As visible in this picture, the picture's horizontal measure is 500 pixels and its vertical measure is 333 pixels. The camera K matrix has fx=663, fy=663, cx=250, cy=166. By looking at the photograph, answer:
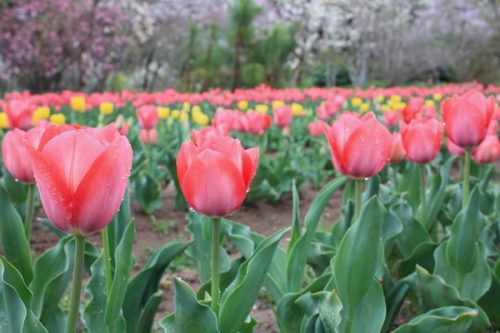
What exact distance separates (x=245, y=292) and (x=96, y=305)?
1.39 ft

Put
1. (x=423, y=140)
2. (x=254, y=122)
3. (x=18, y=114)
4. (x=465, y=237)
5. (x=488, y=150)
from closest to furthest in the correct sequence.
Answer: (x=465, y=237) → (x=423, y=140) → (x=488, y=150) → (x=18, y=114) → (x=254, y=122)

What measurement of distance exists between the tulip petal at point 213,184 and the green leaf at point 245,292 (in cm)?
13

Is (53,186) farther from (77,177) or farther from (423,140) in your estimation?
(423,140)

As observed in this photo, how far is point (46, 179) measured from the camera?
1004mm

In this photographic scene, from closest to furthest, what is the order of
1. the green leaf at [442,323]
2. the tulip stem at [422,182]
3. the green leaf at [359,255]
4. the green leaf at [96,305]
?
1. the green leaf at [359,255]
2. the green leaf at [442,323]
3. the green leaf at [96,305]
4. the tulip stem at [422,182]

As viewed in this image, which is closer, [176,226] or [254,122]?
[254,122]

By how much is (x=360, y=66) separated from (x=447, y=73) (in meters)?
3.09

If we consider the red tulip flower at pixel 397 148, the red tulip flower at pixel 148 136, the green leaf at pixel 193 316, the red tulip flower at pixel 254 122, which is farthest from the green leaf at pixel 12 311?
the red tulip flower at pixel 148 136

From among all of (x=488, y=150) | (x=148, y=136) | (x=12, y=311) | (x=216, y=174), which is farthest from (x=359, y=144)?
(x=148, y=136)

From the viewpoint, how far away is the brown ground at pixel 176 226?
288 centimetres

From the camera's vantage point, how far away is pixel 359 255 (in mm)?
1314

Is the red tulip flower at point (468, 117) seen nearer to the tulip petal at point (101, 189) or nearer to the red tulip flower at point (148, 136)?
the tulip petal at point (101, 189)

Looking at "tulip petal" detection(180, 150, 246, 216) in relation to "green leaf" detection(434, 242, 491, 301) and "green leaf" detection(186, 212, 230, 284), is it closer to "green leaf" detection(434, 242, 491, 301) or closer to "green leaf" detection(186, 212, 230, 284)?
"green leaf" detection(186, 212, 230, 284)

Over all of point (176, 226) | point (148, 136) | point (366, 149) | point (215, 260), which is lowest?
point (176, 226)
